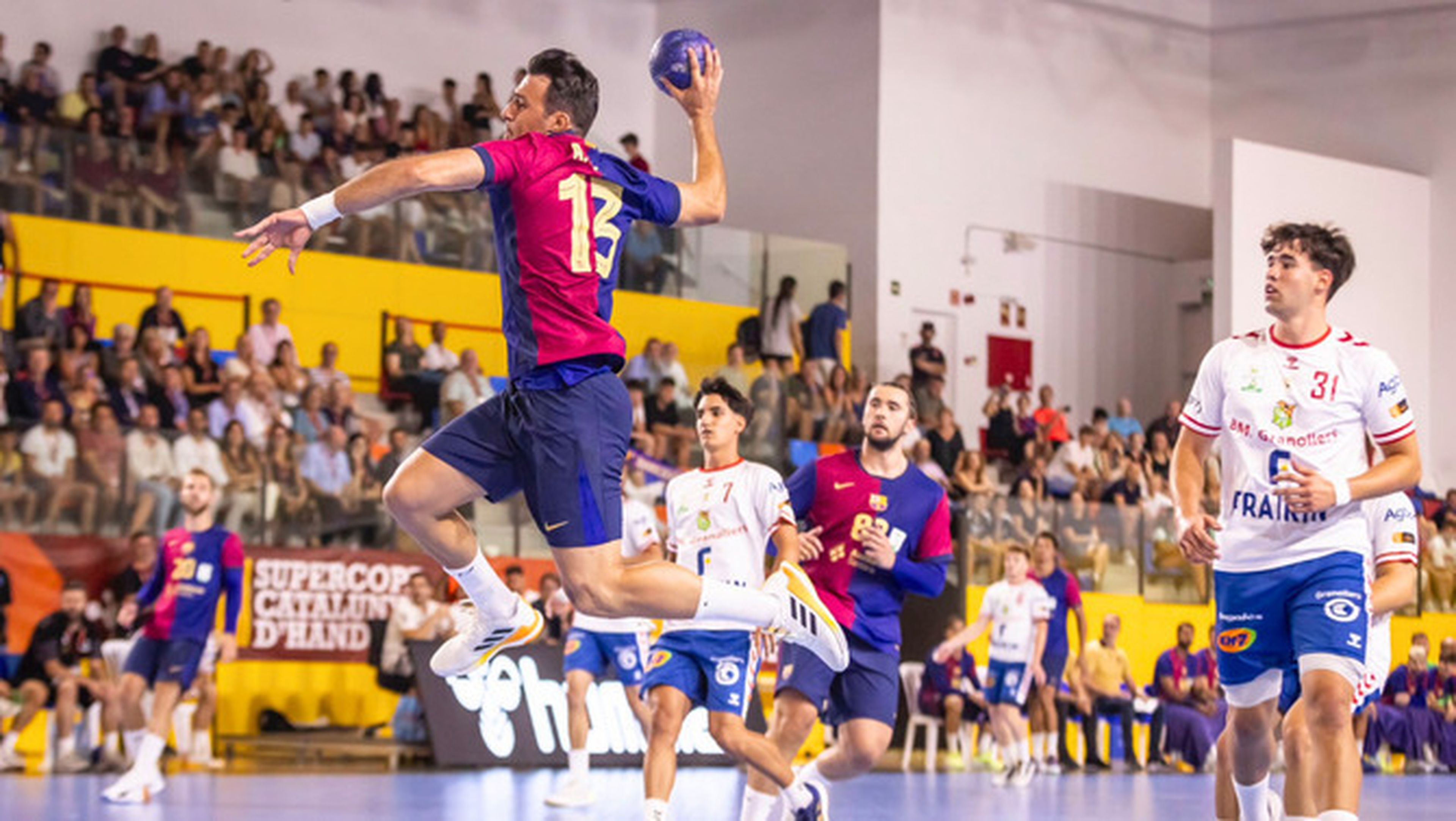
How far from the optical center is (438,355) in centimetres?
2039

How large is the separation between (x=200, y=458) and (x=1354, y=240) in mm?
19617

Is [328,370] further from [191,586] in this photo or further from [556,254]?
[556,254]

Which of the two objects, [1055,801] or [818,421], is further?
[818,421]

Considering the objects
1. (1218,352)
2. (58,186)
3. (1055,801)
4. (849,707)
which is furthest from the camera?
(58,186)

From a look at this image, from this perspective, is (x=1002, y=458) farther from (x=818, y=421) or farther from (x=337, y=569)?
(x=337, y=569)

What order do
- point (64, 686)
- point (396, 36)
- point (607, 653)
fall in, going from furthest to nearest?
point (396, 36)
point (64, 686)
point (607, 653)

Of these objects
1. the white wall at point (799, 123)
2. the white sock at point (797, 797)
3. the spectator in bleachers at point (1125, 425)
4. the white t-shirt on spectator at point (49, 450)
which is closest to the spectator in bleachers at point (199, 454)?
the white t-shirt on spectator at point (49, 450)

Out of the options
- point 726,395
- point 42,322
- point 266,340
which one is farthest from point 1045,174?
point 726,395

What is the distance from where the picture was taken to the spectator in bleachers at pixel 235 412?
57.4 feet

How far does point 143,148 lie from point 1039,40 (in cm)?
1526

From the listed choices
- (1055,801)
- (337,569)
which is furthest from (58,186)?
(1055,801)

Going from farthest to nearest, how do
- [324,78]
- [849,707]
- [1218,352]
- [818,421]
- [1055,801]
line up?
1. [324,78]
2. [818,421]
3. [1055,801]
4. [849,707]
5. [1218,352]

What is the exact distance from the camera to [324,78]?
23766 millimetres

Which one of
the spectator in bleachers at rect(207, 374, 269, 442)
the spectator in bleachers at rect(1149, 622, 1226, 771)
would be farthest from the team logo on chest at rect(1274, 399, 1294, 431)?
the spectator in bleachers at rect(1149, 622, 1226, 771)
